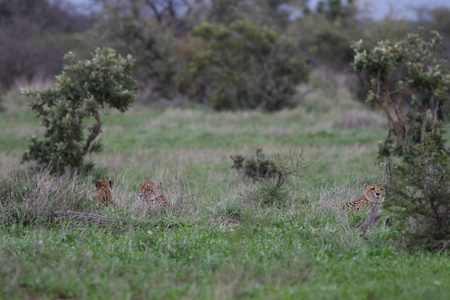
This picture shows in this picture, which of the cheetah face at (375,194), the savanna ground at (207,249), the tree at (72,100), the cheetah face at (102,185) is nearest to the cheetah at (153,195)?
the savanna ground at (207,249)

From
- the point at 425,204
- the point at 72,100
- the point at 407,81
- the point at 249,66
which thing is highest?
the point at 407,81

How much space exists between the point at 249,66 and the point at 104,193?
17.9m

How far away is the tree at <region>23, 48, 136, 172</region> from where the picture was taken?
10391 mm

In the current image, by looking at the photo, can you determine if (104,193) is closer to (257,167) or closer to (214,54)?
(257,167)

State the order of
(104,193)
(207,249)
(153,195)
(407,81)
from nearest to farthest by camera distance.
Answer: (207,249) < (153,195) < (104,193) < (407,81)

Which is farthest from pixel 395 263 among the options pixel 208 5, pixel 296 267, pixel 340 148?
pixel 208 5

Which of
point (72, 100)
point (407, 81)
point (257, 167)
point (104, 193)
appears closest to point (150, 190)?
point (104, 193)

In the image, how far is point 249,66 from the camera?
25.4m

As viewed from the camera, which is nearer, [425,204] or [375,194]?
[425,204]

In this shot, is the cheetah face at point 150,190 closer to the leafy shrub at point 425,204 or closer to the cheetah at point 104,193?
the cheetah at point 104,193

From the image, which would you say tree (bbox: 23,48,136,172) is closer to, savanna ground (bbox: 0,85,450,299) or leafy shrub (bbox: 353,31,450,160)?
savanna ground (bbox: 0,85,450,299)

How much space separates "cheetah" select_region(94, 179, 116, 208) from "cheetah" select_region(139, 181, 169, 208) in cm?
43

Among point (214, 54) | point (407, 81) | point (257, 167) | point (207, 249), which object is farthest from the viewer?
point (214, 54)

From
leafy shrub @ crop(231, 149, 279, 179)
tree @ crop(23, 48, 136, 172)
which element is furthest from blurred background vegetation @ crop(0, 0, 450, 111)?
tree @ crop(23, 48, 136, 172)
